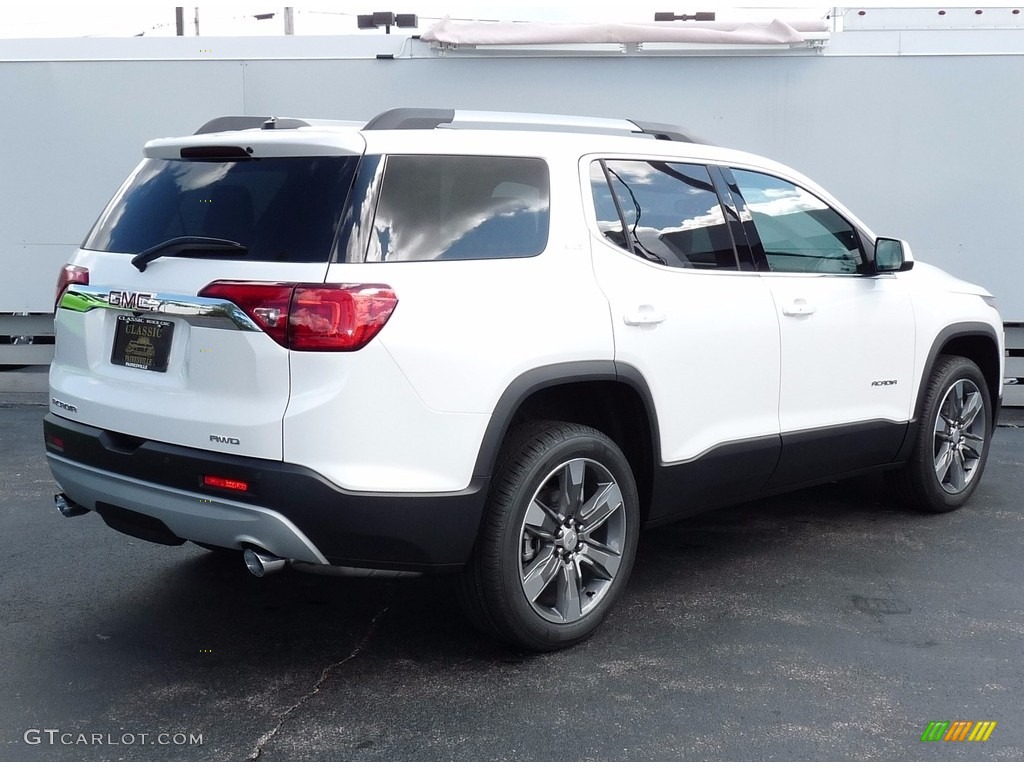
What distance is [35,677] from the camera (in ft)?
11.9

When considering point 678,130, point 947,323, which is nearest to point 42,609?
point 678,130

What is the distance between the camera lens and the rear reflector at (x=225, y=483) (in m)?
3.27

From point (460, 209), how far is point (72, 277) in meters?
1.41

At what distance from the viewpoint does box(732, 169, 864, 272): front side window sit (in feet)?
15.3

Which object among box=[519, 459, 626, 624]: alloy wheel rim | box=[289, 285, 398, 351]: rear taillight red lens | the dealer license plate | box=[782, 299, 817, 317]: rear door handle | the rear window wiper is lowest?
box=[519, 459, 626, 624]: alloy wheel rim

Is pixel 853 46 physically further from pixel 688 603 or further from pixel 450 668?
pixel 450 668

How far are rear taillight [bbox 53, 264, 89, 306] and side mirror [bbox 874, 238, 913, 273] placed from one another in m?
3.41

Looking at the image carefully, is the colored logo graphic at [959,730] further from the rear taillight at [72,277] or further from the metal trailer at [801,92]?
the metal trailer at [801,92]

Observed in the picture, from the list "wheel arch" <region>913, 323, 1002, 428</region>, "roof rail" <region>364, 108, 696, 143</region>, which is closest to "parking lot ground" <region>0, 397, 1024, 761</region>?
"wheel arch" <region>913, 323, 1002, 428</region>

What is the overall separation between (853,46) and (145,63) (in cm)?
536

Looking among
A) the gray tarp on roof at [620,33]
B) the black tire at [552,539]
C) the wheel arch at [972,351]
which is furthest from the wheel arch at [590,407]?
the gray tarp on roof at [620,33]

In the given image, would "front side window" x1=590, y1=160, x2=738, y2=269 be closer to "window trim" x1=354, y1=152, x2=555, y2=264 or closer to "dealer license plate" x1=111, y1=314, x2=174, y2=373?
"window trim" x1=354, y1=152, x2=555, y2=264

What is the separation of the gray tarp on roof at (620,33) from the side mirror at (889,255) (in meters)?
3.32

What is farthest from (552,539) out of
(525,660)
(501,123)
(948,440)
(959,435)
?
(959,435)
